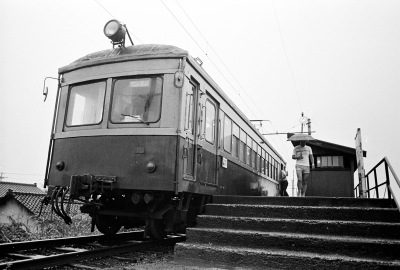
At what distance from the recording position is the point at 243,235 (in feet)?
17.0

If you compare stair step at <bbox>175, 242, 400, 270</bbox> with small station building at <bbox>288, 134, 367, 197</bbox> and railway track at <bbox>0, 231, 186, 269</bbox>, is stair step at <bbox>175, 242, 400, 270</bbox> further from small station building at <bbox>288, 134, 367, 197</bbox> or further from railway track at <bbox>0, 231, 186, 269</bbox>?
small station building at <bbox>288, 134, 367, 197</bbox>

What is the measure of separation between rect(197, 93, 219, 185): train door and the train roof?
3.96 ft

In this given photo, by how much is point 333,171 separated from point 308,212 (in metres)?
10.8

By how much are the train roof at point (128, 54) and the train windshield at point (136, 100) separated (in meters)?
0.42

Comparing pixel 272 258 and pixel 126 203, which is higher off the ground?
pixel 126 203

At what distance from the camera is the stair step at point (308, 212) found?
521 centimetres

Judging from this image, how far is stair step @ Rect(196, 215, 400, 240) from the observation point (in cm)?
482

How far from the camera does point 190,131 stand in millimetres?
6258

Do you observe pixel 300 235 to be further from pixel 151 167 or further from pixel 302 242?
pixel 151 167

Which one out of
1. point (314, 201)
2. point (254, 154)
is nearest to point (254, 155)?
point (254, 154)

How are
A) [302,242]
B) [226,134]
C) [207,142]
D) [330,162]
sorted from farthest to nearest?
→ [330,162], [226,134], [207,142], [302,242]

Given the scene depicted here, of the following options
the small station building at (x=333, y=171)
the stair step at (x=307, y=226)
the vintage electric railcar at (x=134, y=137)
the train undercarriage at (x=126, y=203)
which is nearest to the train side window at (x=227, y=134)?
the vintage electric railcar at (x=134, y=137)

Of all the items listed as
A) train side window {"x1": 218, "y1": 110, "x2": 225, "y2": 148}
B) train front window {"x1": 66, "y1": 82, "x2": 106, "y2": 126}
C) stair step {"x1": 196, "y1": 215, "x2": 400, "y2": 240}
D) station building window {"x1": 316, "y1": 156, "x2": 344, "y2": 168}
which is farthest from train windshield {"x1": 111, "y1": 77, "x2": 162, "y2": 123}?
station building window {"x1": 316, "y1": 156, "x2": 344, "y2": 168}

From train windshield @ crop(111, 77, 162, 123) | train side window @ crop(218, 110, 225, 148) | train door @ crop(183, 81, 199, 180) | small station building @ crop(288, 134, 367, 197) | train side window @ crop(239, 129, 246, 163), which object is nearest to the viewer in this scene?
train windshield @ crop(111, 77, 162, 123)
